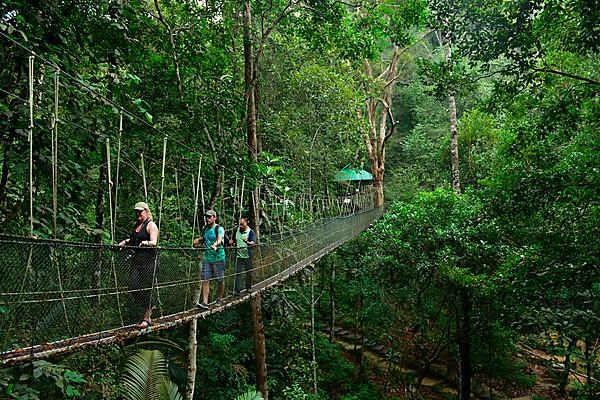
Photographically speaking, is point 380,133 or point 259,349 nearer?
point 259,349

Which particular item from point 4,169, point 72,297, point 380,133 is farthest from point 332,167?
Answer: point 72,297

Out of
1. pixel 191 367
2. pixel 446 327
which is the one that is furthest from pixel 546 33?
pixel 446 327

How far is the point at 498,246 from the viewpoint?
502cm

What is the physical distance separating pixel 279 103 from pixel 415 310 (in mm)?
3705

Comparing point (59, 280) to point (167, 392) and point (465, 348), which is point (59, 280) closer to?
point (167, 392)

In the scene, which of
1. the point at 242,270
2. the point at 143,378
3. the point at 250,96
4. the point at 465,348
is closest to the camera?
the point at 143,378

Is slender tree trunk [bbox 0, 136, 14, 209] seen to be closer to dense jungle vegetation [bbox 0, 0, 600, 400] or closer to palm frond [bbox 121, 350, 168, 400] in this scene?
dense jungle vegetation [bbox 0, 0, 600, 400]

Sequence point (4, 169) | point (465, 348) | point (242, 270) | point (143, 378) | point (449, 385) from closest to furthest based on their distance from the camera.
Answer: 1. point (4, 169)
2. point (143, 378)
3. point (242, 270)
4. point (465, 348)
5. point (449, 385)

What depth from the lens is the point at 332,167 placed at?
820 centimetres

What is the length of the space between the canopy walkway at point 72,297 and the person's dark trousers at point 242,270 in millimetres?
602

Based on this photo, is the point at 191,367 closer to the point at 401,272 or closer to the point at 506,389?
the point at 401,272

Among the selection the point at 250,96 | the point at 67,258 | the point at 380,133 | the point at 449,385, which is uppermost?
the point at 380,133

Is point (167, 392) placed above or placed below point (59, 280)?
below

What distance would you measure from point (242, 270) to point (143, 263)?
4.17 ft
